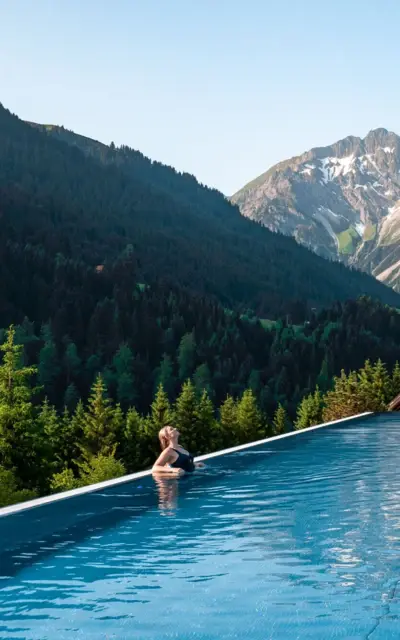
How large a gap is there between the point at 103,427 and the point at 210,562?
7119 cm

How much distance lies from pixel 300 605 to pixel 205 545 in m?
3.06

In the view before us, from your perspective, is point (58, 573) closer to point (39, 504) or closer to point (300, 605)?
point (300, 605)

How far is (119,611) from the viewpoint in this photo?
7512mm

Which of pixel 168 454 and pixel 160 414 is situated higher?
pixel 168 454

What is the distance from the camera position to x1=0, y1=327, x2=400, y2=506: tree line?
5272cm

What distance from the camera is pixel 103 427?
79750 millimetres

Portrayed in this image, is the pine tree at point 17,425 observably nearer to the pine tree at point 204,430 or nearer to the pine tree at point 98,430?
the pine tree at point 98,430

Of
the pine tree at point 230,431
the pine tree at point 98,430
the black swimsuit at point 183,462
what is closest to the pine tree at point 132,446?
the pine tree at point 98,430

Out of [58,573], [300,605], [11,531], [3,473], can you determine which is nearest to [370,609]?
[300,605]

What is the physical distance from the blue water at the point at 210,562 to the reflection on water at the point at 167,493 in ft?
0.12

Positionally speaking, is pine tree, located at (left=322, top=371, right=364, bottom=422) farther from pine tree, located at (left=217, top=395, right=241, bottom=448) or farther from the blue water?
the blue water

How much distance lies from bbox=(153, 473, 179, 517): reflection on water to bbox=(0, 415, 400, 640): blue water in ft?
0.12

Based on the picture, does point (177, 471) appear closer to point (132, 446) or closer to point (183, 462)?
point (183, 462)

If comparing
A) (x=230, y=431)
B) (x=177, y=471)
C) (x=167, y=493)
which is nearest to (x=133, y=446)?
(x=230, y=431)
